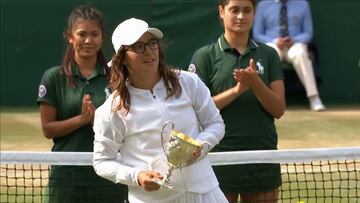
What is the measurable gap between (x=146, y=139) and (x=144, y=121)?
74mm

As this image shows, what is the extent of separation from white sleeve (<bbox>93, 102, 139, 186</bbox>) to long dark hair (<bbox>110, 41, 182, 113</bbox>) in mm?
70

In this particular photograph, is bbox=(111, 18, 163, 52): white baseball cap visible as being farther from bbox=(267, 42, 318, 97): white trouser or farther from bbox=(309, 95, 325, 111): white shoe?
bbox=(309, 95, 325, 111): white shoe

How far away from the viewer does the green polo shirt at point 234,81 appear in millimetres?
4316

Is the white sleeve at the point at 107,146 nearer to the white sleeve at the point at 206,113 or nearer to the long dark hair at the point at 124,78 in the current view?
the long dark hair at the point at 124,78

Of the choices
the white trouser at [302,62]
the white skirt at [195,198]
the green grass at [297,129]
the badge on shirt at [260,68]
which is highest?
the badge on shirt at [260,68]

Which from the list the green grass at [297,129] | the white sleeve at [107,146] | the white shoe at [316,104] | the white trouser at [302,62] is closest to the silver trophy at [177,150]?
the white sleeve at [107,146]

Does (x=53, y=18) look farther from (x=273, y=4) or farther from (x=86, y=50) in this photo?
(x=86, y=50)

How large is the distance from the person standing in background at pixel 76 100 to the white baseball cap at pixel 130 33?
77cm

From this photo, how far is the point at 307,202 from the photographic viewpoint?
5.59m

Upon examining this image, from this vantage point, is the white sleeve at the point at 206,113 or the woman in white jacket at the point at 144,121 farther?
the white sleeve at the point at 206,113

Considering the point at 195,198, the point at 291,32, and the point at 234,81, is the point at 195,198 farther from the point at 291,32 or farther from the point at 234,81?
the point at 291,32

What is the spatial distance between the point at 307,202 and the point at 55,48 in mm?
5835

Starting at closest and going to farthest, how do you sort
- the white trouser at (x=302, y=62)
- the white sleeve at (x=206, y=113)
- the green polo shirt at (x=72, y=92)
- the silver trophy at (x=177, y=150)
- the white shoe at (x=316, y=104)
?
the silver trophy at (x=177, y=150) → the white sleeve at (x=206, y=113) → the green polo shirt at (x=72, y=92) → the white trouser at (x=302, y=62) → the white shoe at (x=316, y=104)

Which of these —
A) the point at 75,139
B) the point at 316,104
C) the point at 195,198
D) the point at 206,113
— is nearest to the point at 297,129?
the point at 316,104
